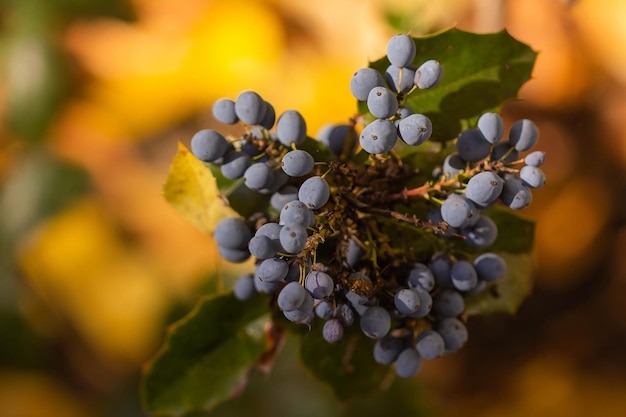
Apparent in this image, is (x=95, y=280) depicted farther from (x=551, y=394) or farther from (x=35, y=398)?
(x=551, y=394)

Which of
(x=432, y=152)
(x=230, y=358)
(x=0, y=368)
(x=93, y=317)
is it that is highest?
(x=432, y=152)

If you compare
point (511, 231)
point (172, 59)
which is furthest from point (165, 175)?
point (511, 231)

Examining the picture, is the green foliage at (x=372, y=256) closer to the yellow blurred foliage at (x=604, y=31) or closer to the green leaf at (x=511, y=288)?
the green leaf at (x=511, y=288)

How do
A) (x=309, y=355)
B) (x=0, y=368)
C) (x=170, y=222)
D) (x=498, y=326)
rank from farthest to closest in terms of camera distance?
(x=170, y=222), (x=0, y=368), (x=498, y=326), (x=309, y=355)

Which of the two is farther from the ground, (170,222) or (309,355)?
(309,355)

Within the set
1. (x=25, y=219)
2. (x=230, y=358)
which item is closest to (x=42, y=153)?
(x=25, y=219)

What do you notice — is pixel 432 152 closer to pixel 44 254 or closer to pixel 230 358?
pixel 230 358
